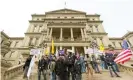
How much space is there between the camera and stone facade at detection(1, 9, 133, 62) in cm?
3156

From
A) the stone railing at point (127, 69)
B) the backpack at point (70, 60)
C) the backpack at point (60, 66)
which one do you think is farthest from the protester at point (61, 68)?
the stone railing at point (127, 69)

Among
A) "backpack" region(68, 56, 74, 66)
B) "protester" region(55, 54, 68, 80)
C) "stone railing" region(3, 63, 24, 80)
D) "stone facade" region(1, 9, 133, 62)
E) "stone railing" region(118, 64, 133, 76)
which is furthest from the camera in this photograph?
"stone facade" region(1, 9, 133, 62)

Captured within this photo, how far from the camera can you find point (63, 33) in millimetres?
37812

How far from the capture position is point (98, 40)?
38.4 meters

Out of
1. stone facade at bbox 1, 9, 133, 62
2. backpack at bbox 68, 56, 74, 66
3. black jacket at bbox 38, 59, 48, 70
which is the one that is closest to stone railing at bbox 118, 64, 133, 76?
backpack at bbox 68, 56, 74, 66

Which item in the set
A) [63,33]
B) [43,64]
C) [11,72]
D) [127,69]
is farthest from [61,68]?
[63,33]

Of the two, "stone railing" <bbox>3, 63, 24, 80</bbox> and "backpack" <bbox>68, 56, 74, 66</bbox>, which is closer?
"backpack" <bbox>68, 56, 74, 66</bbox>

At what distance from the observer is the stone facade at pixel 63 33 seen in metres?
31.6

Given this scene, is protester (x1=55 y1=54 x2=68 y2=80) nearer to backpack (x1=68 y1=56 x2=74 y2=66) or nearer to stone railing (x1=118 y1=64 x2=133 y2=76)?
backpack (x1=68 y1=56 x2=74 y2=66)

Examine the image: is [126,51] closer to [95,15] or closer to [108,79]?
[108,79]

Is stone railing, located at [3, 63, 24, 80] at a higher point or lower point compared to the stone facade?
lower

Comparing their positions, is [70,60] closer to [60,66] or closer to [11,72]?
[60,66]

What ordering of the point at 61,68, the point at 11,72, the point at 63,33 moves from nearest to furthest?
1. the point at 61,68
2. the point at 11,72
3. the point at 63,33

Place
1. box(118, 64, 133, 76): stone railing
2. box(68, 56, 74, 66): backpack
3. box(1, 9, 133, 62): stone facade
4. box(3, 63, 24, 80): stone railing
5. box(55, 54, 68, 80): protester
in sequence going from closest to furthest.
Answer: box(55, 54, 68, 80): protester → box(68, 56, 74, 66): backpack → box(3, 63, 24, 80): stone railing → box(118, 64, 133, 76): stone railing → box(1, 9, 133, 62): stone facade
